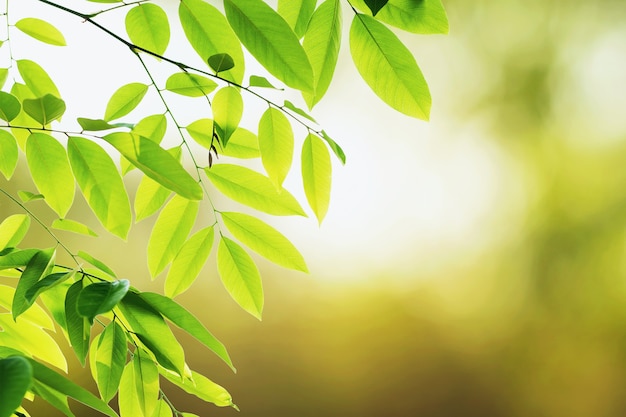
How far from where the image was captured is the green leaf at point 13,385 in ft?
0.50

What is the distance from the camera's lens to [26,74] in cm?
38

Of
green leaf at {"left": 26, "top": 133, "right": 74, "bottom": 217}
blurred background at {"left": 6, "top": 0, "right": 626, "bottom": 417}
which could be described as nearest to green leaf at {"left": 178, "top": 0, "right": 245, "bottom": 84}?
green leaf at {"left": 26, "top": 133, "right": 74, "bottom": 217}

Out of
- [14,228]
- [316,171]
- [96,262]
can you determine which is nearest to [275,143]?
[316,171]

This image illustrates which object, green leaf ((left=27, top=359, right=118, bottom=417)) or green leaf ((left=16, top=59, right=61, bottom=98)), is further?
green leaf ((left=16, top=59, right=61, bottom=98))

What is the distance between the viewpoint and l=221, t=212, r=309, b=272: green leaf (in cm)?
38

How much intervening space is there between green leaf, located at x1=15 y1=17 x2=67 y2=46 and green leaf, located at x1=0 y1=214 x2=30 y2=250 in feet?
0.46

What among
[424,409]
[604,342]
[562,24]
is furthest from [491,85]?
[424,409]

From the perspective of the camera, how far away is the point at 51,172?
32 centimetres

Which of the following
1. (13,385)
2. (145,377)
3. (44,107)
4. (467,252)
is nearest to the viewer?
(13,385)

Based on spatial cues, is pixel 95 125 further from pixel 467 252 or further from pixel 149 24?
pixel 467 252

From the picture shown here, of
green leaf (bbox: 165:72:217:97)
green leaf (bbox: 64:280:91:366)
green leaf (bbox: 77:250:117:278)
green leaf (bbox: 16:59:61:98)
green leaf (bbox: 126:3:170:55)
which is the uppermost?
green leaf (bbox: 126:3:170:55)

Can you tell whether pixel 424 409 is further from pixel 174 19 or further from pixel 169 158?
pixel 169 158

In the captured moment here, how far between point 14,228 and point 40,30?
6.2 inches

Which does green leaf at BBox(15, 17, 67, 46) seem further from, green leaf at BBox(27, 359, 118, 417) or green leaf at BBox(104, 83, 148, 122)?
green leaf at BBox(27, 359, 118, 417)
